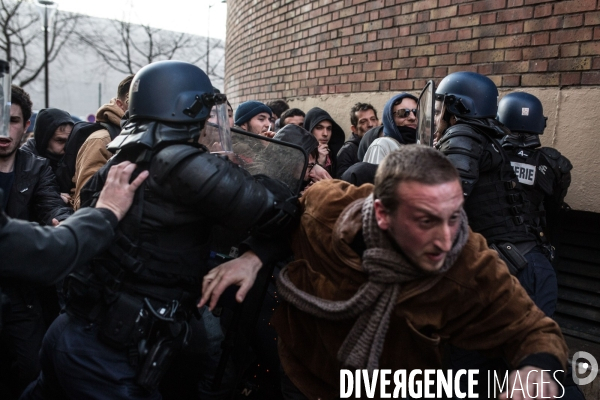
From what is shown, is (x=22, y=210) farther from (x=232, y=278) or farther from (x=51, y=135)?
(x=232, y=278)

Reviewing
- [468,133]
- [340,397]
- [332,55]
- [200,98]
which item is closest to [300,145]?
[200,98]

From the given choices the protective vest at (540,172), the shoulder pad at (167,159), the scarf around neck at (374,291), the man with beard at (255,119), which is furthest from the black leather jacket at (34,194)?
the protective vest at (540,172)

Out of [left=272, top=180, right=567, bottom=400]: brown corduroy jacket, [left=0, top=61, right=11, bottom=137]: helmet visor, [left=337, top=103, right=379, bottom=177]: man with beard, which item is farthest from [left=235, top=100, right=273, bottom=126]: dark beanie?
[left=0, top=61, right=11, bottom=137]: helmet visor

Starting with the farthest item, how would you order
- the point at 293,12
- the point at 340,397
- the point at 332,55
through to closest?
the point at 293,12 → the point at 332,55 → the point at 340,397

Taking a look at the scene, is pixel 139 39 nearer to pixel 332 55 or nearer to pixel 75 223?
pixel 332 55

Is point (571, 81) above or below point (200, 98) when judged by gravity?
above

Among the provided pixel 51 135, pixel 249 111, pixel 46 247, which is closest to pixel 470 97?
pixel 249 111

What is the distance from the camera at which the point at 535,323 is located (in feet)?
6.05

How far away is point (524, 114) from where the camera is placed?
3.79 metres

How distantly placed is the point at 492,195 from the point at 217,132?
5.50ft

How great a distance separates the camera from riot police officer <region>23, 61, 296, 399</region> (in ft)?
6.69

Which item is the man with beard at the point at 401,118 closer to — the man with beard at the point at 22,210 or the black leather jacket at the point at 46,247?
the man with beard at the point at 22,210

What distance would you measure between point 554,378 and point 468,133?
1.63 metres

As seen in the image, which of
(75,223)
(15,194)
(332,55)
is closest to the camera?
(75,223)
